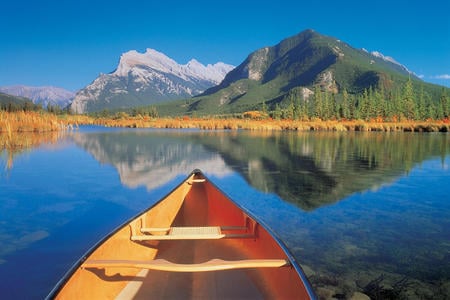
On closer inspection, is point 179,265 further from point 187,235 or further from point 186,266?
point 187,235

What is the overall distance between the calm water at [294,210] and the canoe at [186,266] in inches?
43.7

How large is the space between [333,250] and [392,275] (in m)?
1.18

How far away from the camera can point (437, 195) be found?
11.5m

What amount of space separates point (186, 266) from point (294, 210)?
6217 mm

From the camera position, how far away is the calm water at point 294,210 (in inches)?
213

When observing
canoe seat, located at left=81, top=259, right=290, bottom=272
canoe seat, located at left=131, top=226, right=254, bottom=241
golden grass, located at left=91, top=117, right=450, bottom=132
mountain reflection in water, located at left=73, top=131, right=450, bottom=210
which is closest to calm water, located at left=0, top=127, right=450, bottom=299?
mountain reflection in water, located at left=73, top=131, right=450, bottom=210

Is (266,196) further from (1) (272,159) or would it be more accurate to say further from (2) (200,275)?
(1) (272,159)

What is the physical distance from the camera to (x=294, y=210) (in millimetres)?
9375

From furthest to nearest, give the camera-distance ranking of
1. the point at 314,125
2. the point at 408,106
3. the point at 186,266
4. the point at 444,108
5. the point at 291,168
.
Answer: the point at 444,108 → the point at 408,106 → the point at 314,125 → the point at 291,168 → the point at 186,266

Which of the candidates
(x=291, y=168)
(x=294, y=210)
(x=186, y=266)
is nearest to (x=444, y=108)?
(x=291, y=168)

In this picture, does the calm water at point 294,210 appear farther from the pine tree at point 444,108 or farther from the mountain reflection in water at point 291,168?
the pine tree at point 444,108

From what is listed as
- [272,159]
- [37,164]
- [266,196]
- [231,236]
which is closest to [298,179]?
[266,196]

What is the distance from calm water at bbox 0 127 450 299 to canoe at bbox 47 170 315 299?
111 cm

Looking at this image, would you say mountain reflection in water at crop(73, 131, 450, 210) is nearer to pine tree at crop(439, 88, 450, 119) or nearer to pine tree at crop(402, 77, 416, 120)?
pine tree at crop(402, 77, 416, 120)
